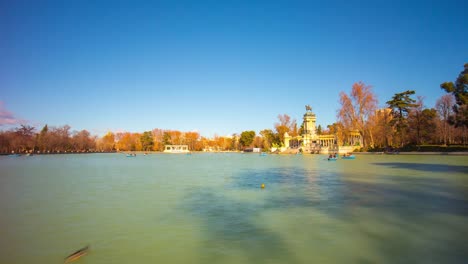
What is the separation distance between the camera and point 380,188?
53.9 feet

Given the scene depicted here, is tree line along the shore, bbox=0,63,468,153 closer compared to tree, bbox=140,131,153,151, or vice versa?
tree line along the shore, bbox=0,63,468,153

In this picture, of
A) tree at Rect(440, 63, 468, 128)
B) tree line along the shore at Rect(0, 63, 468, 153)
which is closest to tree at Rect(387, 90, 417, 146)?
tree line along the shore at Rect(0, 63, 468, 153)

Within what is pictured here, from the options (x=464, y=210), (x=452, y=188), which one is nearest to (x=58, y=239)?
(x=464, y=210)

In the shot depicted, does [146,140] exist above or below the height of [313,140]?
above

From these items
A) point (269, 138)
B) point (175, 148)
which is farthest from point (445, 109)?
point (175, 148)

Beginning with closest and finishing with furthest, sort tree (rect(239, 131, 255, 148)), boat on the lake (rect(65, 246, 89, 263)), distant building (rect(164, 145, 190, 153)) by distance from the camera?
boat on the lake (rect(65, 246, 89, 263)) → distant building (rect(164, 145, 190, 153)) → tree (rect(239, 131, 255, 148))

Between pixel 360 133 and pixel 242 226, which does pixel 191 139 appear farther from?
pixel 242 226

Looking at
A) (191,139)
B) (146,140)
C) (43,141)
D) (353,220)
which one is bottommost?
(353,220)

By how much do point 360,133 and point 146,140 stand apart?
8228 centimetres

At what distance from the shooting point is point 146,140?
122 metres

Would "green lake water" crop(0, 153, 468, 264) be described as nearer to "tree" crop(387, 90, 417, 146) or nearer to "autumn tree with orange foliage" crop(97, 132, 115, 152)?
"tree" crop(387, 90, 417, 146)

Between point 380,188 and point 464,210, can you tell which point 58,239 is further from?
point 380,188

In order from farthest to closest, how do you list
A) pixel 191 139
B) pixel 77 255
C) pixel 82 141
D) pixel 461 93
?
1. pixel 191 139
2. pixel 82 141
3. pixel 461 93
4. pixel 77 255

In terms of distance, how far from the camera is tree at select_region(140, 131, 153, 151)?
121750 millimetres
